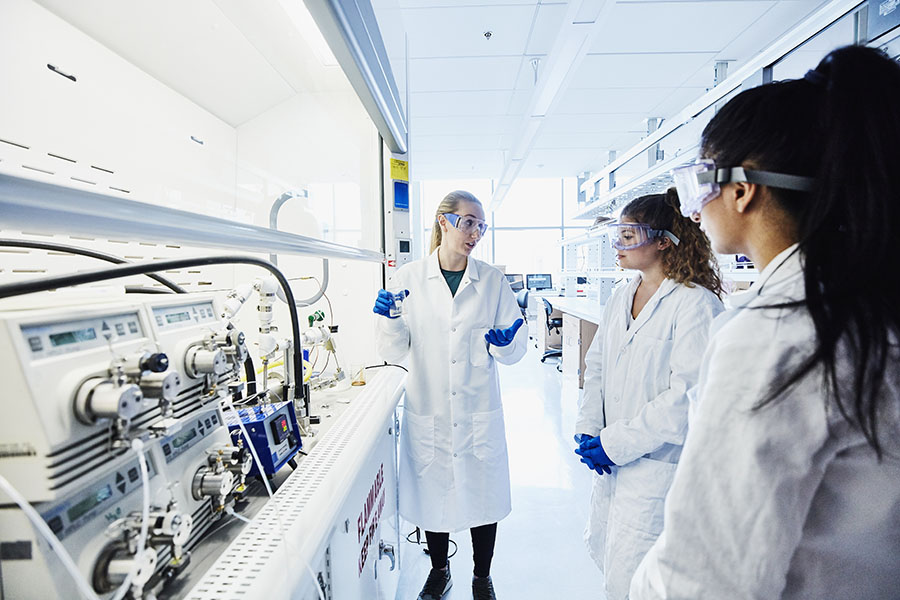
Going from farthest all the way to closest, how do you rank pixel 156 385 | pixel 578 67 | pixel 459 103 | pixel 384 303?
pixel 459 103, pixel 578 67, pixel 384 303, pixel 156 385

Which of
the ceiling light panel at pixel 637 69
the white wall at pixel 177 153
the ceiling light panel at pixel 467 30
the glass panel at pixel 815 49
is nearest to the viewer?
the white wall at pixel 177 153

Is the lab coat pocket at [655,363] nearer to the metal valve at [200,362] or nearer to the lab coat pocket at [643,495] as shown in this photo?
the lab coat pocket at [643,495]

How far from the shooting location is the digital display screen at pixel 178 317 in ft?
1.99

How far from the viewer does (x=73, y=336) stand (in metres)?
0.45

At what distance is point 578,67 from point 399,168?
66.4 inches

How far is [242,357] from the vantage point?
2.31ft

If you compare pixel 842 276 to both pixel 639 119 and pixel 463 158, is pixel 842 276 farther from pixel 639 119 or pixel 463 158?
pixel 463 158

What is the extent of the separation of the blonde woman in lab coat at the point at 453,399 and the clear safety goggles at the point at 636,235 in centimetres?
50

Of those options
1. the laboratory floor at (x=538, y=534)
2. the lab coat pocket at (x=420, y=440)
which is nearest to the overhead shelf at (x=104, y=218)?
the lab coat pocket at (x=420, y=440)

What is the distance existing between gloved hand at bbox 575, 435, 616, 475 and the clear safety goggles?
0.70 metres

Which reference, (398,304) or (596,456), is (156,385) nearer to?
(398,304)

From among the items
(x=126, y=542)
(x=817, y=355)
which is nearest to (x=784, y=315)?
(x=817, y=355)

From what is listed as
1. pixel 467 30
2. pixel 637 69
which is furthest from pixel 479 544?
pixel 637 69

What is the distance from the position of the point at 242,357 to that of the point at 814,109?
1.02 m
